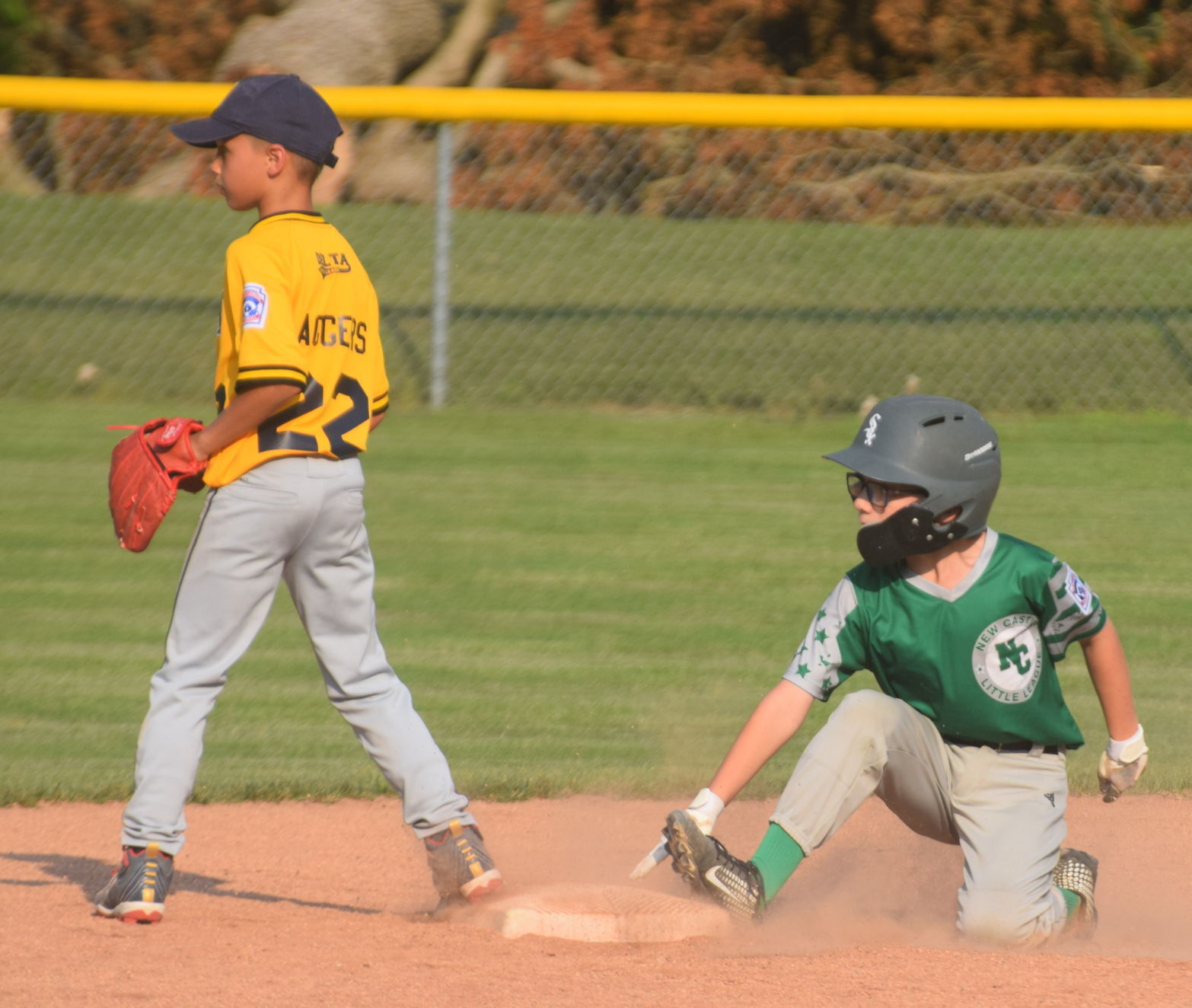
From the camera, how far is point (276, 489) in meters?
3.42

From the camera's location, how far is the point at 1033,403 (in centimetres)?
1177

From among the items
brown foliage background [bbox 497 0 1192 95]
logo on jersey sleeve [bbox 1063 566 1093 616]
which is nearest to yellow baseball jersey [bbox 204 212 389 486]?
logo on jersey sleeve [bbox 1063 566 1093 616]

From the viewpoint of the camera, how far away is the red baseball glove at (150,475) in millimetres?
3465

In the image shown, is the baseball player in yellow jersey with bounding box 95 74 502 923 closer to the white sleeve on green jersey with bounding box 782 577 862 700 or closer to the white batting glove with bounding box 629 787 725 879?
the white batting glove with bounding box 629 787 725 879

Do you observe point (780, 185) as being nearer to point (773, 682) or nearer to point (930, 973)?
point (773, 682)

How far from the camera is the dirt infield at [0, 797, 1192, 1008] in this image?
3.08 metres

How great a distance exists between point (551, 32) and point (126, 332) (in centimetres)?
703

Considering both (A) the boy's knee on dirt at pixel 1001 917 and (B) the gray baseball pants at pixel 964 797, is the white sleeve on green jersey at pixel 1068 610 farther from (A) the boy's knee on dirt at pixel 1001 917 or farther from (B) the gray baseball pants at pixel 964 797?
(A) the boy's knee on dirt at pixel 1001 917

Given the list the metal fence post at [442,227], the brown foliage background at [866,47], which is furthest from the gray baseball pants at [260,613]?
the brown foliage background at [866,47]

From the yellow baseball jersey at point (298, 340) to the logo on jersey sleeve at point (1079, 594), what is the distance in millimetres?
1465

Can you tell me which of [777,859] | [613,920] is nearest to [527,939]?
[613,920]

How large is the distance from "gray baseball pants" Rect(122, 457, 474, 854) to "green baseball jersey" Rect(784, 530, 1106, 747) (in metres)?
0.90

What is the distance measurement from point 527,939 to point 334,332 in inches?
51.4

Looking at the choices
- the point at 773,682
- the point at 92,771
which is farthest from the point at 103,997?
the point at 773,682
